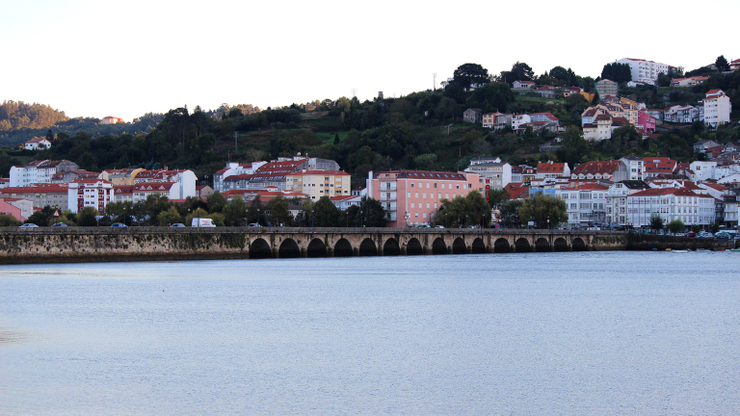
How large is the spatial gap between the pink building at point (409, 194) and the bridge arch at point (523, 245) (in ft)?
47.2

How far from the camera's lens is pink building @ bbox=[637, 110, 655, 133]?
495ft

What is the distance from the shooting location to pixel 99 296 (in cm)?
3638

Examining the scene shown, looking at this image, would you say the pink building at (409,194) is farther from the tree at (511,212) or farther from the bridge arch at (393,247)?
the bridge arch at (393,247)

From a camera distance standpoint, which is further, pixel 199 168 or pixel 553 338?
pixel 199 168

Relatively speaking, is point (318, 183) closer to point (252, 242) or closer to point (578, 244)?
point (578, 244)

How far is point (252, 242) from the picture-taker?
67.3m

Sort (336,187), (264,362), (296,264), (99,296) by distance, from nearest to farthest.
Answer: (264,362)
(99,296)
(296,264)
(336,187)

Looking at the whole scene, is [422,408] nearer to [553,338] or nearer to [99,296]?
[553,338]

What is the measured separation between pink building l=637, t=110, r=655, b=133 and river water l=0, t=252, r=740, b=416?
112m

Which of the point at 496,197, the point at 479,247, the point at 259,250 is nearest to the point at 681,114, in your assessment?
the point at 496,197

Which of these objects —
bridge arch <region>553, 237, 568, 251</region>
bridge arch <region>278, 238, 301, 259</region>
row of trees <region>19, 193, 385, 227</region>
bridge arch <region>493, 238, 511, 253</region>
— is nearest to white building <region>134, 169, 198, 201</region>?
row of trees <region>19, 193, 385, 227</region>

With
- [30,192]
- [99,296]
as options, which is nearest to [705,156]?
[30,192]

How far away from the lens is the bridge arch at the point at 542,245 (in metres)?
88.5

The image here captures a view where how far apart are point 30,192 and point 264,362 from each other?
118788 mm
